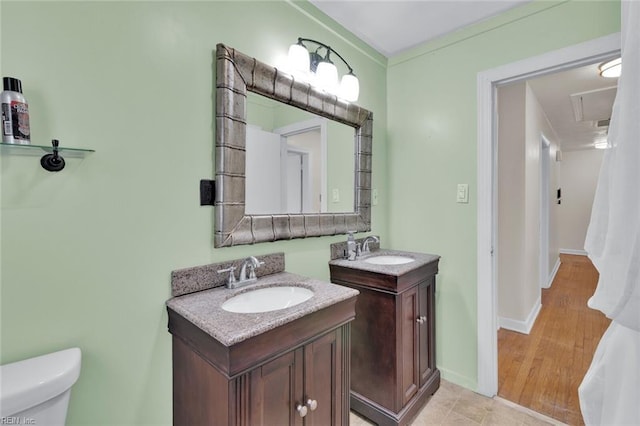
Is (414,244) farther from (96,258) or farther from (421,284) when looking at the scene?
(96,258)

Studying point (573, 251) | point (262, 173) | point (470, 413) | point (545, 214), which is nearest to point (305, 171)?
point (262, 173)

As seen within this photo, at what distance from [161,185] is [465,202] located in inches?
67.1

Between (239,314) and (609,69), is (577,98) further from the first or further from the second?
(239,314)

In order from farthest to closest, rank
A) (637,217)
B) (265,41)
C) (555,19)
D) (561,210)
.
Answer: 1. (561,210)
2. (555,19)
3. (265,41)
4. (637,217)

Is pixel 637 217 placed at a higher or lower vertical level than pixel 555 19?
lower

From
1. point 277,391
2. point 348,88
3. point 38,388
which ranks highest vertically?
point 348,88

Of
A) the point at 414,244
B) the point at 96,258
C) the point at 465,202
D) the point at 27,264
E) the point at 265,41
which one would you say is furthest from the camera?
the point at 414,244

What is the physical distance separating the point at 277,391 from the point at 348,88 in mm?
1583

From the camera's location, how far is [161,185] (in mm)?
1111

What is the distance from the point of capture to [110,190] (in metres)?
0.99

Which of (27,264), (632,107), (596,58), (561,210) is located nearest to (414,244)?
(596,58)

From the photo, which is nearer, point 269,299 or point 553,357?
point 269,299

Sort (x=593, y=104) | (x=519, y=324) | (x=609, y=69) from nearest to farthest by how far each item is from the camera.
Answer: (x=609, y=69) → (x=519, y=324) → (x=593, y=104)

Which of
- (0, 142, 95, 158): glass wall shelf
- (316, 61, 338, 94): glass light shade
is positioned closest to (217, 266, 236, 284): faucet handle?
(0, 142, 95, 158): glass wall shelf
